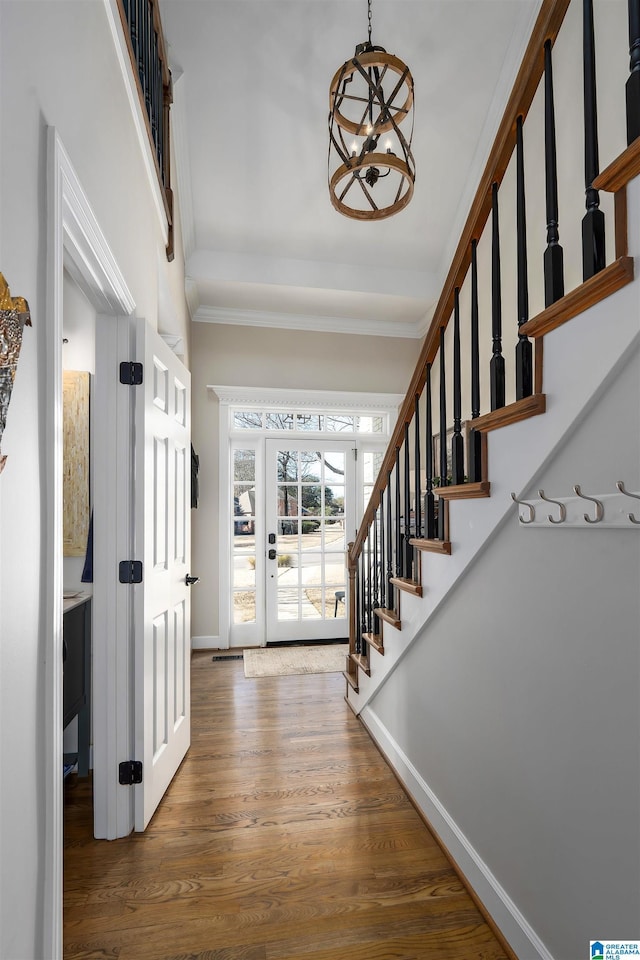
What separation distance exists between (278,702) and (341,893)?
1.68 m

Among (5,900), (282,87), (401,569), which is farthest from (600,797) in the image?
(282,87)

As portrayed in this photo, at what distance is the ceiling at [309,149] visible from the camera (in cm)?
310

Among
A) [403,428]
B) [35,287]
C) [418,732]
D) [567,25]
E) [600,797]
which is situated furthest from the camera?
[567,25]

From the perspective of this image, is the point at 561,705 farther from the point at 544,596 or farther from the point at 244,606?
the point at 244,606

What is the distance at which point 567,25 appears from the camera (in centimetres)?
308

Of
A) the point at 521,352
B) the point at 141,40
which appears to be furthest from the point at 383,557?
the point at 141,40

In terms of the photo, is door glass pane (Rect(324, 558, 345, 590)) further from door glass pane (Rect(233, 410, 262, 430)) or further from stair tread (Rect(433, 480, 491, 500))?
stair tread (Rect(433, 480, 491, 500))

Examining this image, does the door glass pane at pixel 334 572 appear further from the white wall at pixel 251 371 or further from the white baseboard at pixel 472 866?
the white baseboard at pixel 472 866

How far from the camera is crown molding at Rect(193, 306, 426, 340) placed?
4.69 metres

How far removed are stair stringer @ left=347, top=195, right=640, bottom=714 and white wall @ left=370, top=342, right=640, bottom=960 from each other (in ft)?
0.11

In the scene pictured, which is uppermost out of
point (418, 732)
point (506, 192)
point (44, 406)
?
point (506, 192)

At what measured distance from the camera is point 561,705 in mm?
1234

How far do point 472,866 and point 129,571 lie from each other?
61.2 inches

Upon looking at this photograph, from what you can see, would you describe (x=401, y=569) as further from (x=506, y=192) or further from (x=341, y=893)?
(x=506, y=192)
